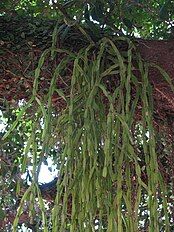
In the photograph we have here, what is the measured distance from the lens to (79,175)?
1035 mm

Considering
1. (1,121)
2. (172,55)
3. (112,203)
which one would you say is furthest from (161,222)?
(112,203)

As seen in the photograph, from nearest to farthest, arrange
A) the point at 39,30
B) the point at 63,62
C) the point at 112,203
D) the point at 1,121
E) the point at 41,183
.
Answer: the point at 112,203 → the point at 63,62 → the point at 39,30 → the point at 1,121 → the point at 41,183

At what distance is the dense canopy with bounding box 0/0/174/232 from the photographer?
1004 millimetres

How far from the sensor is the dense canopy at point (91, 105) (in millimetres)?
1004

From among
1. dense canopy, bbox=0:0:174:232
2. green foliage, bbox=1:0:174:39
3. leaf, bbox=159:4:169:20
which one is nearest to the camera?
dense canopy, bbox=0:0:174:232

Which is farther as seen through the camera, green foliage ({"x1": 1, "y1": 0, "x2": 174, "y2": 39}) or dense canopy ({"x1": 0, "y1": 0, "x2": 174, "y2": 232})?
green foliage ({"x1": 1, "y1": 0, "x2": 174, "y2": 39})

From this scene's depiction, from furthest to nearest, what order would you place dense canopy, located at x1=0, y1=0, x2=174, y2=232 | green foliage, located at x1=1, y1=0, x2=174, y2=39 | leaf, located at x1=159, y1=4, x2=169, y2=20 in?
leaf, located at x1=159, y1=4, x2=169, y2=20 → green foliage, located at x1=1, y1=0, x2=174, y2=39 → dense canopy, located at x1=0, y1=0, x2=174, y2=232

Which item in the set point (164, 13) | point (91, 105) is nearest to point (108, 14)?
point (164, 13)

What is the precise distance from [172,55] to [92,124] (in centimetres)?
32

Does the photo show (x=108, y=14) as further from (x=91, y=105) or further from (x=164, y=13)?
(x=91, y=105)

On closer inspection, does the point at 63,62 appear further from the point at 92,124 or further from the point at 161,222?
the point at 161,222

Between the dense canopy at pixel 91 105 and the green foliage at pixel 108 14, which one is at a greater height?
the green foliage at pixel 108 14

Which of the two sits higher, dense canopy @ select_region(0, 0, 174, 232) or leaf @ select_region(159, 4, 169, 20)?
leaf @ select_region(159, 4, 169, 20)

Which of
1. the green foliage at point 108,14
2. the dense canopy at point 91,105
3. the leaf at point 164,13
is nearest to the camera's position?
the dense canopy at point 91,105
